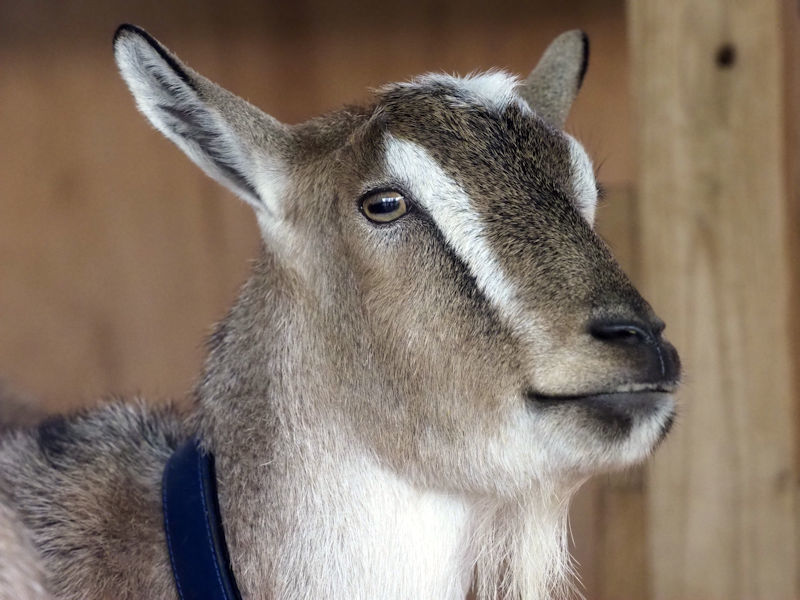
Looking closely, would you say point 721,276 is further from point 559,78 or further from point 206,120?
point 206,120

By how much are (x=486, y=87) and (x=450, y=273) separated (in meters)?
0.57

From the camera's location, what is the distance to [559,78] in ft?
10.4

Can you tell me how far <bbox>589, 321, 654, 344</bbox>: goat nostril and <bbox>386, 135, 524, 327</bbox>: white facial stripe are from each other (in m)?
0.20

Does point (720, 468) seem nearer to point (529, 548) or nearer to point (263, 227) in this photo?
point (529, 548)

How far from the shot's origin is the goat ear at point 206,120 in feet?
8.10

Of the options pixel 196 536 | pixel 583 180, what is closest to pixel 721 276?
pixel 583 180

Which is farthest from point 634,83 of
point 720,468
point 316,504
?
point 316,504

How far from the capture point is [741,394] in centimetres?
374

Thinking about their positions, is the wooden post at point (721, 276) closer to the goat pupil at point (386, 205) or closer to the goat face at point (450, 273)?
the goat face at point (450, 273)

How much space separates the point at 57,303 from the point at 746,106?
3049mm

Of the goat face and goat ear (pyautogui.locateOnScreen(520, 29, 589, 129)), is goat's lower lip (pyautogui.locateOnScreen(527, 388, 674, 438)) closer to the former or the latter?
the goat face

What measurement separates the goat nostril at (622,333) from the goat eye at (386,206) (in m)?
Result: 0.56

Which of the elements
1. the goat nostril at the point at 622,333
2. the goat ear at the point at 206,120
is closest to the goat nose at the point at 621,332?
the goat nostril at the point at 622,333

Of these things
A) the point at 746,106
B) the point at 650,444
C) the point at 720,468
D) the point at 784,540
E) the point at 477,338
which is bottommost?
the point at 784,540
